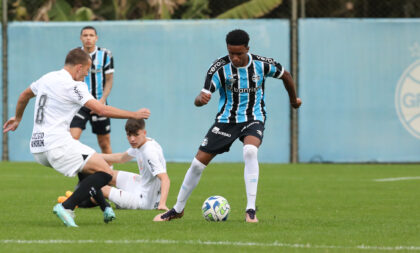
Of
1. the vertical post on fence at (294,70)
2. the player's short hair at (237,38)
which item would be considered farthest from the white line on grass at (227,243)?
the vertical post on fence at (294,70)

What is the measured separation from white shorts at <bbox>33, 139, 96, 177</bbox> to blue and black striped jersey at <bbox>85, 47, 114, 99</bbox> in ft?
16.7

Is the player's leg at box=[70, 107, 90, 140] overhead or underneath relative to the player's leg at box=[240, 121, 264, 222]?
overhead

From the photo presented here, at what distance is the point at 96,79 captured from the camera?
12.6 m

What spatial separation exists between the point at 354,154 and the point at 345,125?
1.85 feet

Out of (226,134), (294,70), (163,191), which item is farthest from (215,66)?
(294,70)

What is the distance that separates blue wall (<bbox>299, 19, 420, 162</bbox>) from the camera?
54.3 ft

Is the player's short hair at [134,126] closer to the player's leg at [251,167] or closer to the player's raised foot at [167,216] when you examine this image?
the player's raised foot at [167,216]

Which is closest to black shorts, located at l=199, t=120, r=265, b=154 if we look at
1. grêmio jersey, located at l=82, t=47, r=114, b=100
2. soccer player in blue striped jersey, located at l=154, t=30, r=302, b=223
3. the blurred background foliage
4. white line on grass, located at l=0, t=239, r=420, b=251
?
soccer player in blue striped jersey, located at l=154, t=30, r=302, b=223

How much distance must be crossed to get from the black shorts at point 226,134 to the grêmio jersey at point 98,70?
4665 mm

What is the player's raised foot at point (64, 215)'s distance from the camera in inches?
287

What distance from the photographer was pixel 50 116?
7.40 metres

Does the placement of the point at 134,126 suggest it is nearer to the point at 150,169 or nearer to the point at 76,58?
the point at 150,169

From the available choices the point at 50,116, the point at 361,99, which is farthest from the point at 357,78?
the point at 50,116

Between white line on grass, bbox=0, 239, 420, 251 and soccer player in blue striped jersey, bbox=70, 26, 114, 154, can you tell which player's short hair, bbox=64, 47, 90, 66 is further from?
soccer player in blue striped jersey, bbox=70, 26, 114, 154
